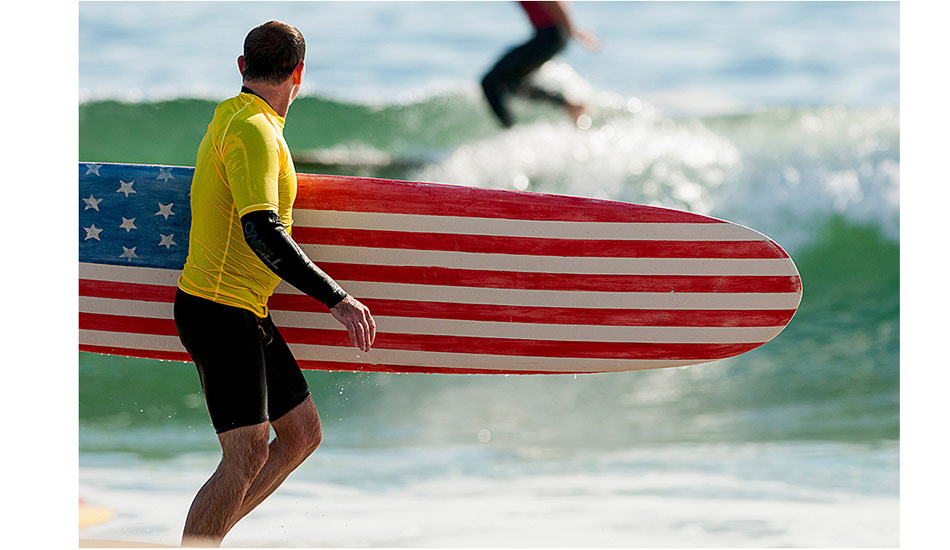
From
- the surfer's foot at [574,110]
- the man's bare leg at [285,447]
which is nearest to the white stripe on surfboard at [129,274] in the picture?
the man's bare leg at [285,447]

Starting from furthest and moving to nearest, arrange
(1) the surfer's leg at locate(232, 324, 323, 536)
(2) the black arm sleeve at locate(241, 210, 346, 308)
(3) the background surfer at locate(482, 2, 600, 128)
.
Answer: (3) the background surfer at locate(482, 2, 600, 128) < (1) the surfer's leg at locate(232, 324, 323, 536) < (2) the black arm sleeve at locate(241, 210, 346, 308)

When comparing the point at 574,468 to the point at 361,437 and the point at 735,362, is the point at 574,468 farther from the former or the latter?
the point at 735,362

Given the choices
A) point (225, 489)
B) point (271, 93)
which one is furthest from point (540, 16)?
point (225, 489)

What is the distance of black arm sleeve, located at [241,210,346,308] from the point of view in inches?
75.8

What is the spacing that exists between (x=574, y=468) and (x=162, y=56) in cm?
833

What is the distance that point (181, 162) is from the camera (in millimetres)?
8562

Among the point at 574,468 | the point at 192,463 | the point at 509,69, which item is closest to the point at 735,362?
the point at 574,468

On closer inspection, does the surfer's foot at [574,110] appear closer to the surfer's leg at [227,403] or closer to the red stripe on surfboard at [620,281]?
the red stripe on surfboard at [620,281]

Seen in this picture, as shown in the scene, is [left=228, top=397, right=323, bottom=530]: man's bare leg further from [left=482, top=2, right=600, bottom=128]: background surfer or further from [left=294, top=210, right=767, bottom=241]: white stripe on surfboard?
[left=482, top=2, right=600, bottom=128]: background surfer

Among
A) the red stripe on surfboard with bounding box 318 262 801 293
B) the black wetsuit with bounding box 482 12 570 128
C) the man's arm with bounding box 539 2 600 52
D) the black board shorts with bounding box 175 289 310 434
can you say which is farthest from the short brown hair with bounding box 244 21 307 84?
the black wetsuit with bounding box 482 12 570 128

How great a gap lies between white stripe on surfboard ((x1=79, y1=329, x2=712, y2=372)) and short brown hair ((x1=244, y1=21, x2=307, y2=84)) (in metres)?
0.99

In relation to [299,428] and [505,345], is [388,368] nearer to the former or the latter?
[505,345]

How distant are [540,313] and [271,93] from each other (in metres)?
1.15

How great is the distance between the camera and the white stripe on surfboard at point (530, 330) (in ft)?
9.18
